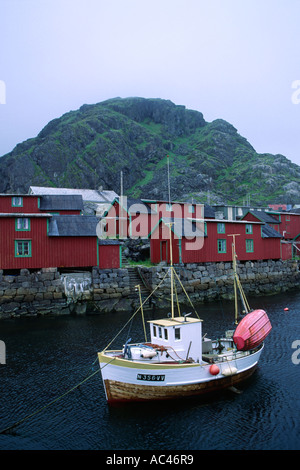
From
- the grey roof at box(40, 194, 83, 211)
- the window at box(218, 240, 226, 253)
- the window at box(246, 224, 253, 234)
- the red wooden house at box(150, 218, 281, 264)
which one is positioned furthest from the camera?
the grey roof at box(40, 194, 83, 211)

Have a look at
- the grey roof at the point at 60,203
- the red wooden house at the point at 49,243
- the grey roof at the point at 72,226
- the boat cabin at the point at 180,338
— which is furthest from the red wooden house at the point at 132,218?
the boat cabin at the point at 180,338

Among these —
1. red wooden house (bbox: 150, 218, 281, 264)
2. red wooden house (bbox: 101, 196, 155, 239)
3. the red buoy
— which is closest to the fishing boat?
the red buoy

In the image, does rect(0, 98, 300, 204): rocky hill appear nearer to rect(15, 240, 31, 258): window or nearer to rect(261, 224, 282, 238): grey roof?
rect(261, 224, 282, 238): grey roof

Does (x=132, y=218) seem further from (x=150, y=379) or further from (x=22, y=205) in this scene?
(x=150, y=379)

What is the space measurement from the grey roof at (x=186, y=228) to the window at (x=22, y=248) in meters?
16.2

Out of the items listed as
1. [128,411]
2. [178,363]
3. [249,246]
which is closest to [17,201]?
[249,246]

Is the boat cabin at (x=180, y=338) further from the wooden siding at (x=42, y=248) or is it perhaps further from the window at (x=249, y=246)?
the window at (x=249, y=246)

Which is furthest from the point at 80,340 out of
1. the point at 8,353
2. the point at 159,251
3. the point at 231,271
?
the point at 231,271

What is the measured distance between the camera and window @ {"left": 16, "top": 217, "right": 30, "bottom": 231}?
115ft

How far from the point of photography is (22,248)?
35.1m

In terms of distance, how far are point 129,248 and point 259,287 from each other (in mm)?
17972

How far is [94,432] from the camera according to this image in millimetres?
13734

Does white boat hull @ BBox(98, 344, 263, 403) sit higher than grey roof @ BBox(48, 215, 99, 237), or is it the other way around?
grey roof @ BBox(48, 215, 99, 237)

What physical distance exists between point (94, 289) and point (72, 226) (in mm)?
6985
